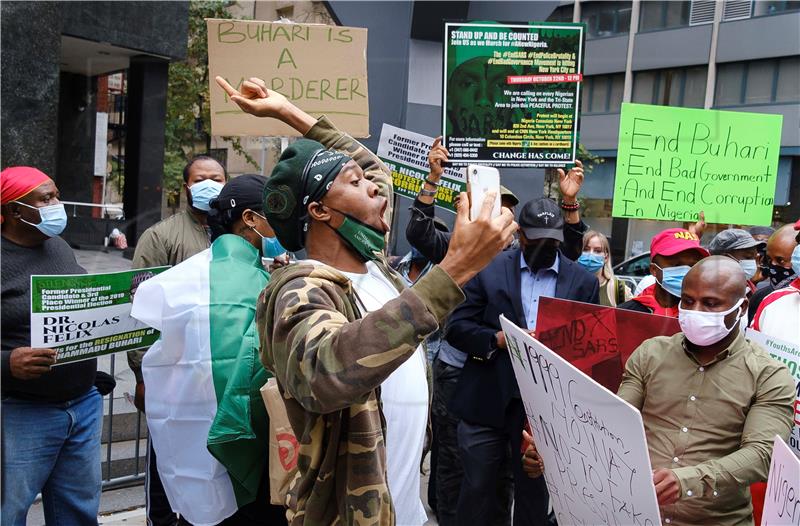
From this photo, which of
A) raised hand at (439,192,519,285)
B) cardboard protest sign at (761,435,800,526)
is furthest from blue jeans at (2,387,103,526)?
cardboard protest sign at (761,435,800,526)

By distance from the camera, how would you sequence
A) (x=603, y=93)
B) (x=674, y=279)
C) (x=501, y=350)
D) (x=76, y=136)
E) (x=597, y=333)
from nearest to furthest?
(x=597, y=333), (x=674, y=279), (x=501, y=350), (x=76, y=136), (x=603, y=93)

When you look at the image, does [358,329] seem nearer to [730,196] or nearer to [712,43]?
[730,196]

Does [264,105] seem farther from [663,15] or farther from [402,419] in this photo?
[663,15]

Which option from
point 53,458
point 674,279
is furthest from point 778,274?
point 53,458

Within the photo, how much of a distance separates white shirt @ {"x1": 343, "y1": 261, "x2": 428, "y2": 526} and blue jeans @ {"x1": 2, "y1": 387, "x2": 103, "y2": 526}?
6.58ft

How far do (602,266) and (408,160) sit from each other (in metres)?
1.68

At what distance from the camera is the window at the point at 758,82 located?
23.0 m

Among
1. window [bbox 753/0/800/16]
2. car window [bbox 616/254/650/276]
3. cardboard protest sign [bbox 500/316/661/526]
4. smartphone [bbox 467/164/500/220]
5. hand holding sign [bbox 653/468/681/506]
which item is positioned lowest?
car window [bbox 616/254/650/276]

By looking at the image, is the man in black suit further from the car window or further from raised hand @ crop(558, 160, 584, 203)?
the car window

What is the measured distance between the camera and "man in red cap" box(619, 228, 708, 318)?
3.80 m

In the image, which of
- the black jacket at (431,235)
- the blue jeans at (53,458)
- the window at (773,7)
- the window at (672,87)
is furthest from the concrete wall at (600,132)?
the blue jeans at (53,458)

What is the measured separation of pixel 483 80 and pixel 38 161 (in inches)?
221

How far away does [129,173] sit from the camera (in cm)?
1540

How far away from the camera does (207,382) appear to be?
9.36 feet
